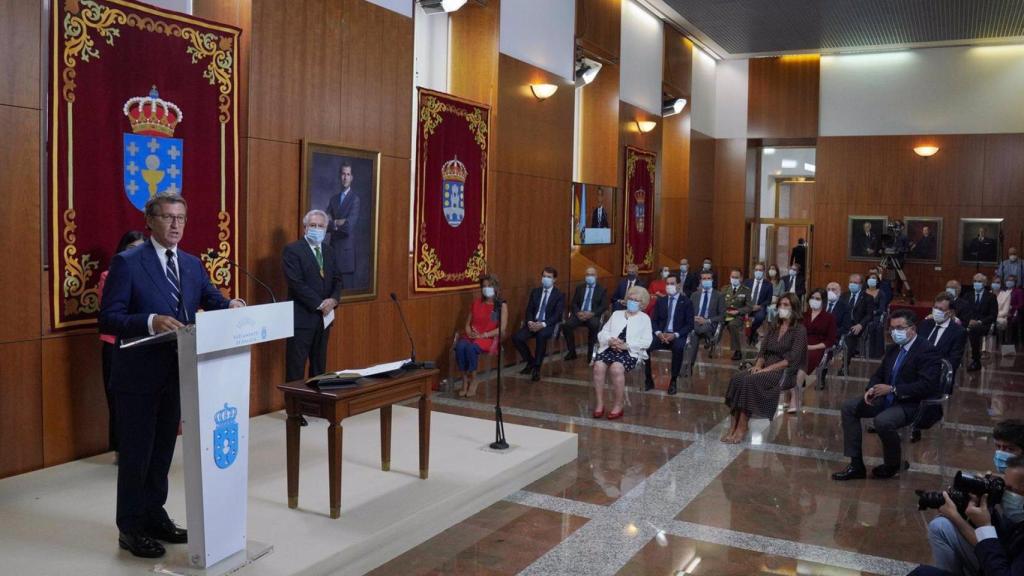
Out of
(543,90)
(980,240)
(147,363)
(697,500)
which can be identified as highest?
(543,90)

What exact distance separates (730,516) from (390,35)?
202 inches

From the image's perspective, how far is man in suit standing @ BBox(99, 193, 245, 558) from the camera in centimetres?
352

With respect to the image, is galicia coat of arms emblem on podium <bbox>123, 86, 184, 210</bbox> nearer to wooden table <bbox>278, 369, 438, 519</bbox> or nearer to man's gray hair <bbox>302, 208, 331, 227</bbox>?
man's gray hair <bbox>302, 208, 331, 227</bbox>

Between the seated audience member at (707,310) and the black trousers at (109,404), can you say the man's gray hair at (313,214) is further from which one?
the seated audience member at (707,310)

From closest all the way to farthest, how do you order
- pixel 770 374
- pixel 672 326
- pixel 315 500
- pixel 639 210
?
pixel 315 500 < pixel 770 374 < pixel 672 326 < pixel 639 210

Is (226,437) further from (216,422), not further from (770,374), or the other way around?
(770,374)

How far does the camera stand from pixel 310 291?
6.45 m

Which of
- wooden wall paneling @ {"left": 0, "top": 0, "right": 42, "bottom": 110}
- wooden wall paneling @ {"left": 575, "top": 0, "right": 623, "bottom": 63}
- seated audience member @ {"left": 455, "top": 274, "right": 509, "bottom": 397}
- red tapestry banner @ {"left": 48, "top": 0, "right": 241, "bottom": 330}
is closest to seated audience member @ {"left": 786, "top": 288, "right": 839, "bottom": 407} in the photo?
seated audience member @ {"left": 455, "top": 274, "right": 509, "bottom": 397}

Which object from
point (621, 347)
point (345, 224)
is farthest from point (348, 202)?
point (621, 347)

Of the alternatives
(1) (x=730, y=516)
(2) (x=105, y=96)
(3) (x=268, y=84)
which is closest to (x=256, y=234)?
(3) (x=268, y=84)

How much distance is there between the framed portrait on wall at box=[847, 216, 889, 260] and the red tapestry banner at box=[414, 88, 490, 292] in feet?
33.3

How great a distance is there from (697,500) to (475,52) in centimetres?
595

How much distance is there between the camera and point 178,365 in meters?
3.49

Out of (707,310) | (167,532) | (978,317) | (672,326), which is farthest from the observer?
(978,317)
